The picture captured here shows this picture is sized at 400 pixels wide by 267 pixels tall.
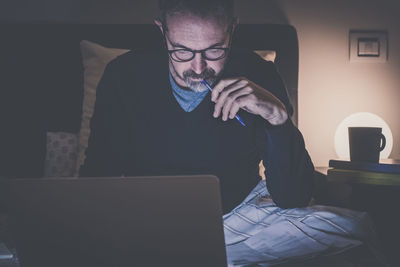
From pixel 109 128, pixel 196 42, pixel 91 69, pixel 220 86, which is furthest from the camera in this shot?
pixel 91 69

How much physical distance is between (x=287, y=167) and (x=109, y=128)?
2.29 ft

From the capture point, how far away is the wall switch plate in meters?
2.08

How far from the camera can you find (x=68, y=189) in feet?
1.92

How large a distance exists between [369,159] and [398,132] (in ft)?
3.26

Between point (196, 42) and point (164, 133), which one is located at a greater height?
point (196, 42)

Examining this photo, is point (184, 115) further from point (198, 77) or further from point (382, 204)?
point (382, 204)

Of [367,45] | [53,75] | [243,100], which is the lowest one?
[243,100]

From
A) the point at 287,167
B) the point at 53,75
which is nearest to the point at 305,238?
the point at 287,167

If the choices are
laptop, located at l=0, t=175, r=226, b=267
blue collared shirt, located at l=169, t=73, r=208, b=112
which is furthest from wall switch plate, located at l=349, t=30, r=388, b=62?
laptop, located at l=0, t=175, r=226, b=267

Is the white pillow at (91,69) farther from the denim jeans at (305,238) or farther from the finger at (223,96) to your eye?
the denim jeans at (305,238)

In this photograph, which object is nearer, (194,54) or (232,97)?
(232,97)

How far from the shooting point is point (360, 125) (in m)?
1.85

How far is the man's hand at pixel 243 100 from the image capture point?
101 cm

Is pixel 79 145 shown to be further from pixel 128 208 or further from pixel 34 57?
pixel 128 208
